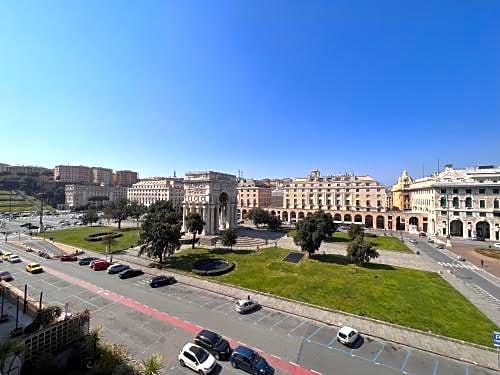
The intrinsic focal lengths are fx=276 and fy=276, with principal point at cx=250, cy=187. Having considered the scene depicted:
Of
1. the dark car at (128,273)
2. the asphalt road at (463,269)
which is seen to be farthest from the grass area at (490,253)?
the dark car at (128,273)

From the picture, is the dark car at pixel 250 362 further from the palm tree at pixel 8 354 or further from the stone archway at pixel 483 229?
the stone archway at pixel 483 229

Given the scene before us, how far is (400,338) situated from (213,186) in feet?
202

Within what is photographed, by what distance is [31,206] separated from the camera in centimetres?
15688

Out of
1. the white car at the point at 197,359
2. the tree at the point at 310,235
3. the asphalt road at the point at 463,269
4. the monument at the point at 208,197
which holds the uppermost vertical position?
the monument at the point at 208,197

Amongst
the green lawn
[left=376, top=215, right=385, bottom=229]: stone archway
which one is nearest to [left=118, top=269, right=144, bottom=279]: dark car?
the green lawn

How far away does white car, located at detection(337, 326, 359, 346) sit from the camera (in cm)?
2347

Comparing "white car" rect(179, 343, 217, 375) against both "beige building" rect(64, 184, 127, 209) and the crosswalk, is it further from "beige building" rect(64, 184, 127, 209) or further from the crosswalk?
"beige building" rect(64, 184, 127, 209)

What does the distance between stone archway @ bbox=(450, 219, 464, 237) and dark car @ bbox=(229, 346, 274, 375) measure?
89.1 m

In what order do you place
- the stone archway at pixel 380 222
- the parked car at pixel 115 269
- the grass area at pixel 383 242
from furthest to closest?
the stone archway at pixel 380 222 → the grass area at pixel 383 242 → the parked car at pixel 115 269

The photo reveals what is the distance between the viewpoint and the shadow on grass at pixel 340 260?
48.5 metres

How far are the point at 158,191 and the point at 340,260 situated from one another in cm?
12019

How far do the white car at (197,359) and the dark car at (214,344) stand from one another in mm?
1047

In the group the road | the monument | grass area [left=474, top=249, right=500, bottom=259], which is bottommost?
the road

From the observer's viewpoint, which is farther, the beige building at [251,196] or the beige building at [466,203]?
the beige building at [251,196]
